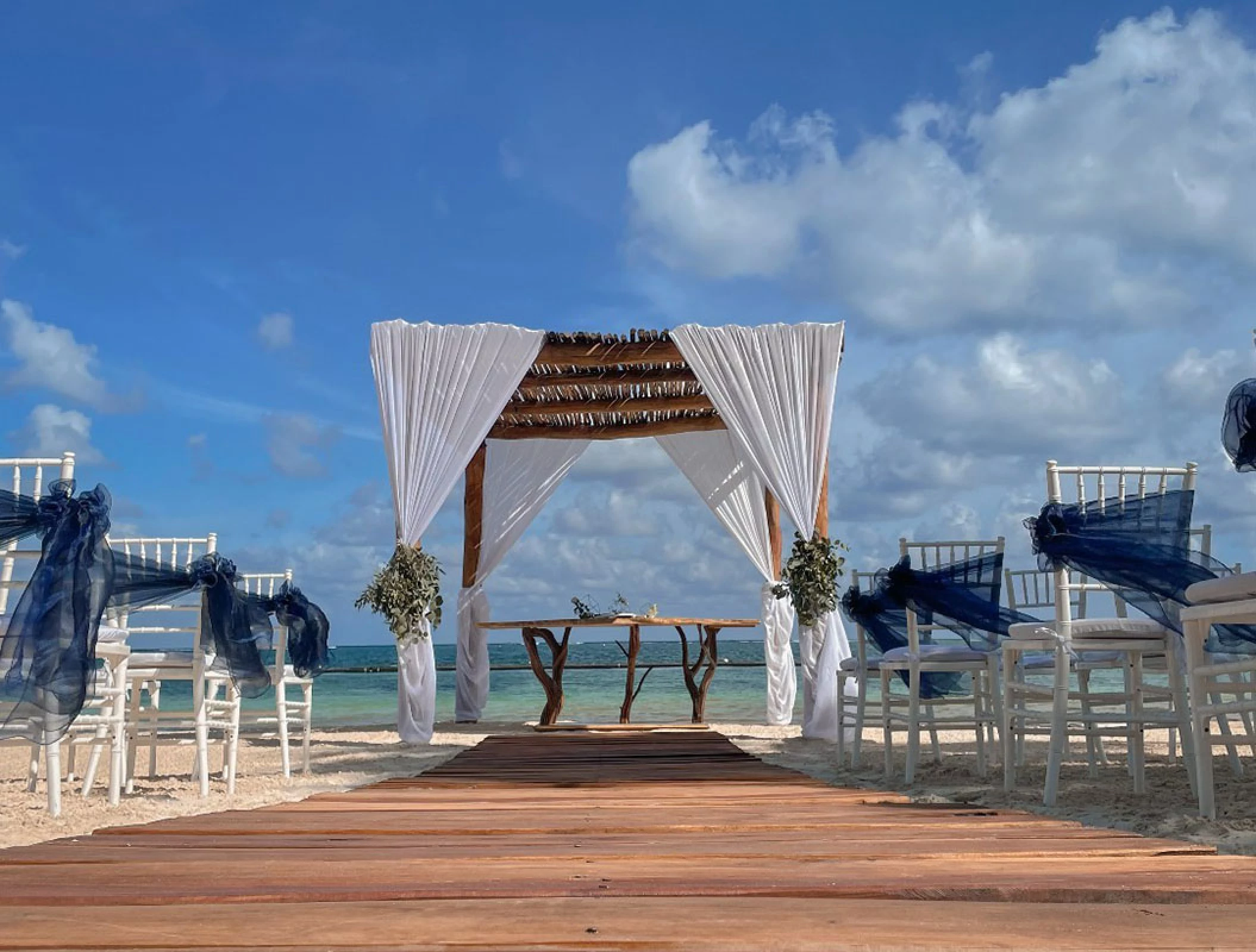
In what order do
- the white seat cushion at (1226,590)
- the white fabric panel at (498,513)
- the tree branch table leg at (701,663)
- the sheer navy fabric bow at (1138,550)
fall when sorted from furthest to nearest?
the white fabric panel at (498,513)
the tree branch table leg at (701,663)
the sheer navy fabric bow at (1138,550)
the white seat cushion at (1226,590)

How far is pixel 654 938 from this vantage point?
125 cm

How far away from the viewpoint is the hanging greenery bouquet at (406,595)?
7.55 metres

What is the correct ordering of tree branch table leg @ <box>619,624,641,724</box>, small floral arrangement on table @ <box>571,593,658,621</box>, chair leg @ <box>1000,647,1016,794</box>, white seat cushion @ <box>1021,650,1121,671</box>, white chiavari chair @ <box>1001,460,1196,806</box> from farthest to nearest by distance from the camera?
tree branch table leg @ <box>619,624,641,724</box>, small floral arrangement on table @ <box>571,593,658,621</box>, white seat cushion @ <box>1021,650,1121,671</box>, chair leg @ <box>1000,647,1016,794</box>, white chiavari chair @ <box>1001,460,1196,806</box>

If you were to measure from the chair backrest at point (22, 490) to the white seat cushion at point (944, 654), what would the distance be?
3.37 meters

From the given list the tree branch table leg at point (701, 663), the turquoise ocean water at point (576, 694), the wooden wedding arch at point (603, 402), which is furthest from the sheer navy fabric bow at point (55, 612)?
the turquoise ocean water at point (576, 694)

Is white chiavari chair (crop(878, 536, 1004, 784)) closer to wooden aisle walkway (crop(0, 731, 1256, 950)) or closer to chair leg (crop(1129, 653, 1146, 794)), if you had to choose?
chair leg (crop(1129, 653, 1146, 794))

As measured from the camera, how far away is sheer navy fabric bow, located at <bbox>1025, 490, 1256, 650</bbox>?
365 centimetres

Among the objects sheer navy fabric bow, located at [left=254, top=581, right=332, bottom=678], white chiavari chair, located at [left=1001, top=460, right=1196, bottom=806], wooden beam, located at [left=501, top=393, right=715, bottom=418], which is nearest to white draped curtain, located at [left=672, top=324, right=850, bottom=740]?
wooden beam, located at [left=501, top=393, right=715, bottom=418]

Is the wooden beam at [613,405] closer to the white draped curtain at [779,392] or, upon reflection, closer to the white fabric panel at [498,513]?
the white fabric panel at [498,513]

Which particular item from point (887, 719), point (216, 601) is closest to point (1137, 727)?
point (887, 719)

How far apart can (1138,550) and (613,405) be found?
5.83 meters

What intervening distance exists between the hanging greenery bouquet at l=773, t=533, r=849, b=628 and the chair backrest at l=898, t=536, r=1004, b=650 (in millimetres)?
2411

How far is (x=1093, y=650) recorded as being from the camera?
3932mm

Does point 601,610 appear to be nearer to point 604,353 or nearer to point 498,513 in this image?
point 498,513
